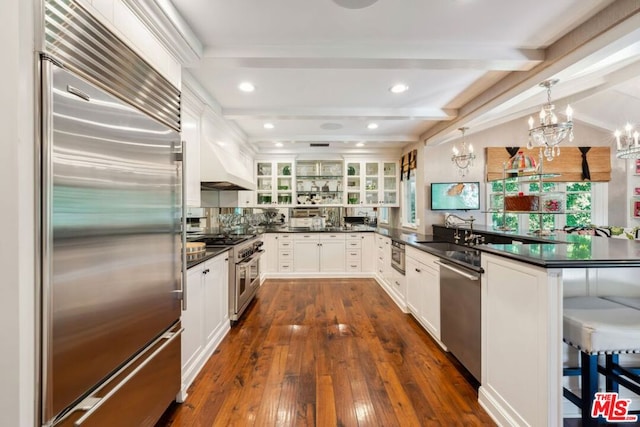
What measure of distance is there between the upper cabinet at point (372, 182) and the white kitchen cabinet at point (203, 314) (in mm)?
3521

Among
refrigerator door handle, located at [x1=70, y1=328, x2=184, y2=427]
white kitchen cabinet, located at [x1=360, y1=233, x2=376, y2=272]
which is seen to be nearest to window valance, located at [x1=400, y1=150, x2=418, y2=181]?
white kitchen cabinet, located at [x1=360, y1=233, x2=376, y2=272]

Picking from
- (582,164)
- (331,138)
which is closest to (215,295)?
(331,138)

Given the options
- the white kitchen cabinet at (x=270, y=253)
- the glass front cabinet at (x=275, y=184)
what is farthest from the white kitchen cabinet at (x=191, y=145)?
the glass front cabinet at (x=275, y=184)

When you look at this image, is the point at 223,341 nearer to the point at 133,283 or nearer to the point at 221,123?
the point at 133,283

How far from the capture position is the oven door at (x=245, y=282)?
317cm

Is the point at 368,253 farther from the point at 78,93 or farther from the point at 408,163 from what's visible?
the point at 78,93

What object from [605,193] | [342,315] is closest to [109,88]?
[342,315]

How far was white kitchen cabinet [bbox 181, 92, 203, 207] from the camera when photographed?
7.97 feet

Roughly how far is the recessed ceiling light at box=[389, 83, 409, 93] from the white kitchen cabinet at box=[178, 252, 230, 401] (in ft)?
7.88

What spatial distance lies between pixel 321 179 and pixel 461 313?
4.37 metres

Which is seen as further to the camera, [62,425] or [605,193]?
[605,193]

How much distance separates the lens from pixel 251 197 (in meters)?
5.52

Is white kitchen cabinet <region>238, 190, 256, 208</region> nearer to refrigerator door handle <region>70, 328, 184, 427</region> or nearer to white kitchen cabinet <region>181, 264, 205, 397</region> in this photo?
white kitchen cabinet <region>181, 264, 205, 397</region>

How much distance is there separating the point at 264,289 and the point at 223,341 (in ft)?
6.08
